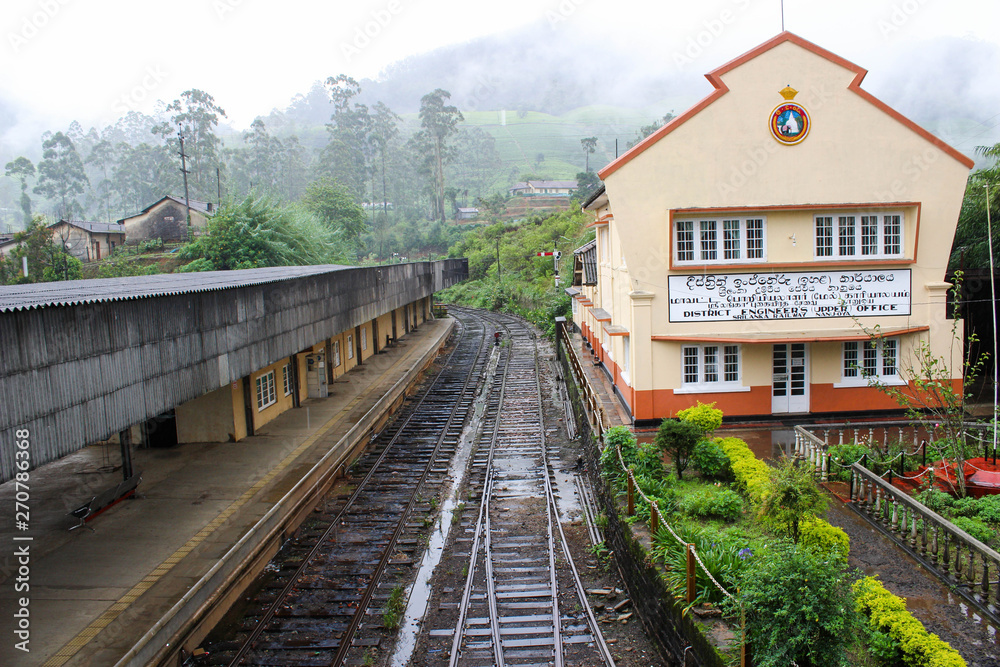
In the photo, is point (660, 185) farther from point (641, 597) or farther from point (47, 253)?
point (47, 253)

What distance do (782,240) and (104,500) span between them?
51.5ft

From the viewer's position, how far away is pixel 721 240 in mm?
16047

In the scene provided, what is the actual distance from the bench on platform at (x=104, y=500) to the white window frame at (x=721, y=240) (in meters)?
12.9

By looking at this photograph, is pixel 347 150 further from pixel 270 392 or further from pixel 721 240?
pixel 721 240

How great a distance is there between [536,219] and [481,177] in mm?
54120

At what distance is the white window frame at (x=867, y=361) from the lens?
644 inches

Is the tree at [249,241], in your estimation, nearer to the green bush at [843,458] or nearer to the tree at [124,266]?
the tree at [124,266]

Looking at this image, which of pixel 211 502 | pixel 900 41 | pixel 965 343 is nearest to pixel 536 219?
pixel 965 343

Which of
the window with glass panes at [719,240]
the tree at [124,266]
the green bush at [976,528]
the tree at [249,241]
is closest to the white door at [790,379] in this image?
the window with glass panes at [719,240]

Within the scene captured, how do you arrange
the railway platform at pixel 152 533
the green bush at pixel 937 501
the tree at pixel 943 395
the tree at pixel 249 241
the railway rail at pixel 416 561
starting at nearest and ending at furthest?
1. the railway platform at pixel 152 533
2. the railway rail at pixel 416 561
3. the green bush at pixel 937 501
4. the tree at pixel 943 395
5. the tree at pixel 249 241

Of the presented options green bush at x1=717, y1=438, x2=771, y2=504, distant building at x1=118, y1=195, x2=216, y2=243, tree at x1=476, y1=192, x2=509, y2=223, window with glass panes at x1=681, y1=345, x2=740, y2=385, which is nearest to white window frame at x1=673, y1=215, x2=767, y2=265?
window with glass panes at x1=681, y1=345, x2=740, y2=385

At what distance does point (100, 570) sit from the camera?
9.96 meters

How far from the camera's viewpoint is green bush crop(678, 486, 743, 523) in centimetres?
1059

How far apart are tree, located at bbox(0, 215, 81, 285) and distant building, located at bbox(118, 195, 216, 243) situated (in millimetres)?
13674
